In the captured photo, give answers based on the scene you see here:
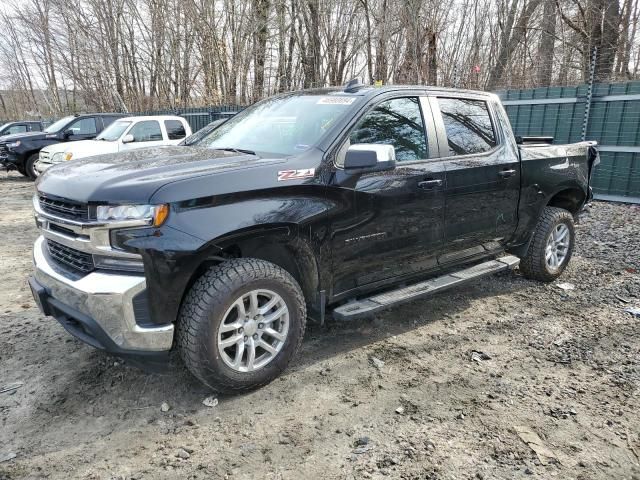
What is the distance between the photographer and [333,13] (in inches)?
651

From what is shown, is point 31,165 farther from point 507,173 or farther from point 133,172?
point 507,173

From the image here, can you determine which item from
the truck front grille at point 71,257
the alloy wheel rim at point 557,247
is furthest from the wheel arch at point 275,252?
the alloy wheel rim at point 557,247

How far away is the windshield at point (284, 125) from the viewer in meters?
3.45

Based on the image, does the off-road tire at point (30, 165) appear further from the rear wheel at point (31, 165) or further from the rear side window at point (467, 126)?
the rear side window at point (467, 126)

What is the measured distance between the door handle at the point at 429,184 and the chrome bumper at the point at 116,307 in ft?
7.02

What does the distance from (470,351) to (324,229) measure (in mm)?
1558

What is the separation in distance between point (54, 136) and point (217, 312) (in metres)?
12.8

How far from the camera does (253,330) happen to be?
2.99 m

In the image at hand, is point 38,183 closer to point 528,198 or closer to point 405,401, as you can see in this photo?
point 405,401

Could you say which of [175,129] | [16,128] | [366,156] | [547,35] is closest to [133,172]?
[366,156]

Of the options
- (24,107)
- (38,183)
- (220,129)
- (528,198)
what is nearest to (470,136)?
(528,198)

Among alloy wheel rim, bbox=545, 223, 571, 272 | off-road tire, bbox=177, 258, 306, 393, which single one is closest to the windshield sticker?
off-road tire, bbox=177, 258, 306, 393

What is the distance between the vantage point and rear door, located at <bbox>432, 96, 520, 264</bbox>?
403cm

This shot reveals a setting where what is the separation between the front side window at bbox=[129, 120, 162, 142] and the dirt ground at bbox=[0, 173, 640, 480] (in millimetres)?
7171
